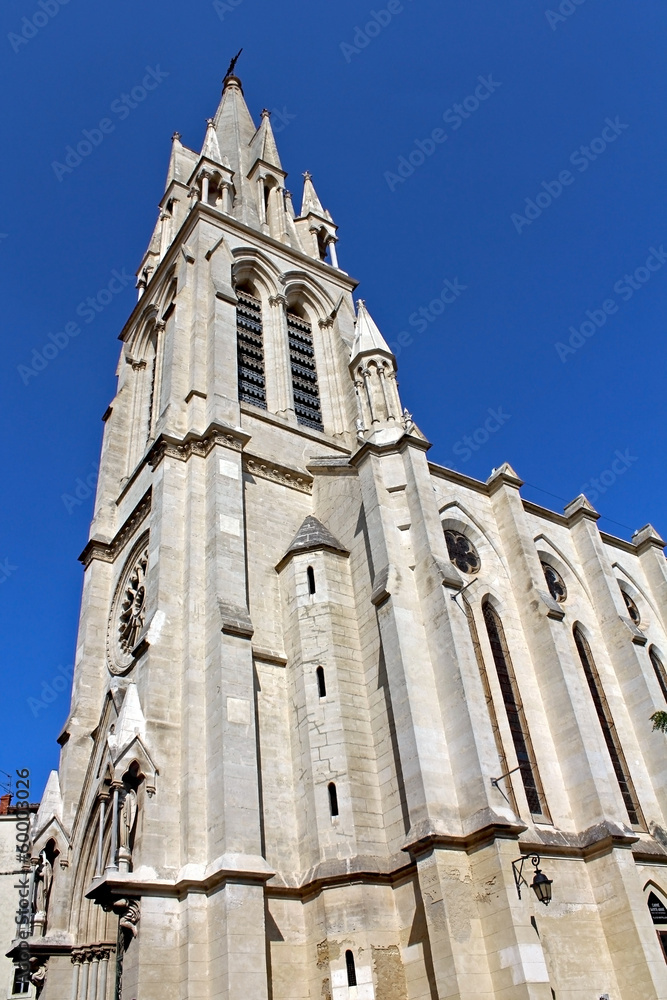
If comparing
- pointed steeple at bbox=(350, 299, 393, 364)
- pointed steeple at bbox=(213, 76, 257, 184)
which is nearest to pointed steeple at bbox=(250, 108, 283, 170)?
pointed steeple at bbox=(213, 76, 257, 184)

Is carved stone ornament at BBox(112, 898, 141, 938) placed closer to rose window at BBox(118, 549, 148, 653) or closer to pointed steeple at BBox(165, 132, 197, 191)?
rose window at BBox(118, 549, 148, 653)

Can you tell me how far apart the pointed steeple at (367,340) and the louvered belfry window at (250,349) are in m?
3.95

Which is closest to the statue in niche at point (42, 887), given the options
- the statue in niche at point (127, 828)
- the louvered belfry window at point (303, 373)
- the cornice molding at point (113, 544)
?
the statue in niche at point (127, 828)

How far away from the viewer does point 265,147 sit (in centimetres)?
3816

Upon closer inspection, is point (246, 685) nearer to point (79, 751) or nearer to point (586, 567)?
point (79, 751)

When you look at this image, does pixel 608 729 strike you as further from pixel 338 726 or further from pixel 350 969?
pixel 350 969

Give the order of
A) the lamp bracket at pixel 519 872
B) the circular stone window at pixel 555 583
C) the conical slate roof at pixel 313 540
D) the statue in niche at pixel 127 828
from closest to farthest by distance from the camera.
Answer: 1. the lamp bracket at pixel 519 872
2. the statue in niche at pixel 127 828
3. the conical slate roof at pixel 313 540
4. the circular stone window at pixel 555 583

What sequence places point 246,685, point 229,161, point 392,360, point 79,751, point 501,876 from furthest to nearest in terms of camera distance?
1. point 229,161
2. point 392,360
3. point 79,751
4. point 246,685
5. point 501,876

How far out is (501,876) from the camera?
44.0 ft

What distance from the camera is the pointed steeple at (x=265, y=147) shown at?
3759cm

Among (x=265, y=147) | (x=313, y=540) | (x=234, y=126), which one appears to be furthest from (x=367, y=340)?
(x=234, y=126)

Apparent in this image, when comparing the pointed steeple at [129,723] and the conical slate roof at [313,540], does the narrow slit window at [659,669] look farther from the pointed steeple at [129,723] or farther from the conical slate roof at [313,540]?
the pointed steeple at [129,723]

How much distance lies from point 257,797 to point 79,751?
22.9 ft

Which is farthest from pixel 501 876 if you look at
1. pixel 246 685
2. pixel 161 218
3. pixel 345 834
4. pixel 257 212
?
pixel 161 218
